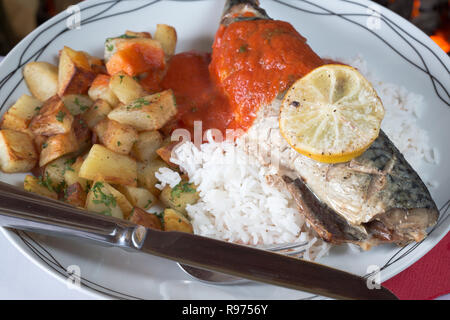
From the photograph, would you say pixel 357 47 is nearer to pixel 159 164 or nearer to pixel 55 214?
pixel 159 164

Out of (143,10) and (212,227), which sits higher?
(143,10)

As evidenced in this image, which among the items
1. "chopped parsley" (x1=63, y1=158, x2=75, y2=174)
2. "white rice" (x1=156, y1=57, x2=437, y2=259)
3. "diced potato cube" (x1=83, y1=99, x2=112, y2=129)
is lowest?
"white rice" (x1=156, y1=57, x2=437, y2=259)

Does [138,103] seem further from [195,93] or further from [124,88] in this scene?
[195,93]

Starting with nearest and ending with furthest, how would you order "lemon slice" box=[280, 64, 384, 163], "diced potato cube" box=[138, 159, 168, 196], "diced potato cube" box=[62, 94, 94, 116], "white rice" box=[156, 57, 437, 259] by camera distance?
"lemon slice" box=[280, 64, 384, 163]
"white rice" box=[156, 57, 437, 259]
"diced potato cube" box=[138, 159, 168, 196]
"diced potato cube" box=[62, 94, 94, 116]

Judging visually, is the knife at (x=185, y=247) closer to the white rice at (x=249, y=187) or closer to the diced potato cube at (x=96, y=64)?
the white rice at (x=249, y=187)

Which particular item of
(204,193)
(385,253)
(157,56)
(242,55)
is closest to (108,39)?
(157,56)

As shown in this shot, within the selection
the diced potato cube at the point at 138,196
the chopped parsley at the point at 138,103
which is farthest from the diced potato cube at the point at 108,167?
the chopped parsley at the point at 138,103

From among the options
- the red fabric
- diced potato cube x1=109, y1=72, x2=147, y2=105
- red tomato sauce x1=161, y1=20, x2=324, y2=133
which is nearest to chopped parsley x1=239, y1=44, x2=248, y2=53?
red tomato sauce x1=161, y1=20, x2=324, y2=133

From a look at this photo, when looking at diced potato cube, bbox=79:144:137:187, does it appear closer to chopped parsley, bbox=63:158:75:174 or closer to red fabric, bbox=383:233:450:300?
chopped parsley, bbox=63:158:75:174
